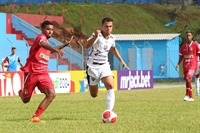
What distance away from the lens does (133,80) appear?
3391cm

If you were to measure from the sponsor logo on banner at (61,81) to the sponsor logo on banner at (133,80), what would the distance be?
3.99 m

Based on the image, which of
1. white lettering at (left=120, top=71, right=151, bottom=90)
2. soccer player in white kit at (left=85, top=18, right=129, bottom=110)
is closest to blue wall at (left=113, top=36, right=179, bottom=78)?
white lettering at (left=120, top=71, right=151, bottom=90)

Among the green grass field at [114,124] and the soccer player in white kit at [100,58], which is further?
the soccer player in white kit at [100,58]

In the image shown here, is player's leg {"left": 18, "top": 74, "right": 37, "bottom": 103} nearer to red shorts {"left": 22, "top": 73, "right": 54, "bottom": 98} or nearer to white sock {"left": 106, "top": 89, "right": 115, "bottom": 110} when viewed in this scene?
red shorts {"left": 22, "top": 73, "right": 54, "bottom": 98}

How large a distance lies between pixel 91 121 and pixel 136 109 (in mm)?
4003

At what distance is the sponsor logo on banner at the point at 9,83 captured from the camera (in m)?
26.7

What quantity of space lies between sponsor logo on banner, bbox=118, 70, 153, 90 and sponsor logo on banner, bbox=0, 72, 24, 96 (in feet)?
24.2

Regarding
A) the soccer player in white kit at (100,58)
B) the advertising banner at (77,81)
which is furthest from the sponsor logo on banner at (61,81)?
the soccer player in white kit at (100,58)

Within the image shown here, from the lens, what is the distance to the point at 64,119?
13656 millimetres

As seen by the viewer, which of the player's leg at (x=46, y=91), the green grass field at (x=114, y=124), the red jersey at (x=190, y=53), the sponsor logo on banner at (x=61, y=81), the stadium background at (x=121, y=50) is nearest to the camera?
the green grass field at (x=114, y=124)

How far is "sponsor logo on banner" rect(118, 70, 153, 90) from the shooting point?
33406mm

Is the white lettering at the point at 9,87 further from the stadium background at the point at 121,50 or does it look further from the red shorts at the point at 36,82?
the red shorts at the point at 36,82

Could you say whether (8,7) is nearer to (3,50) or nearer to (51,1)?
(51,1)

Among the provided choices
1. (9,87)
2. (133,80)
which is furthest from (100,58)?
(133,80)
